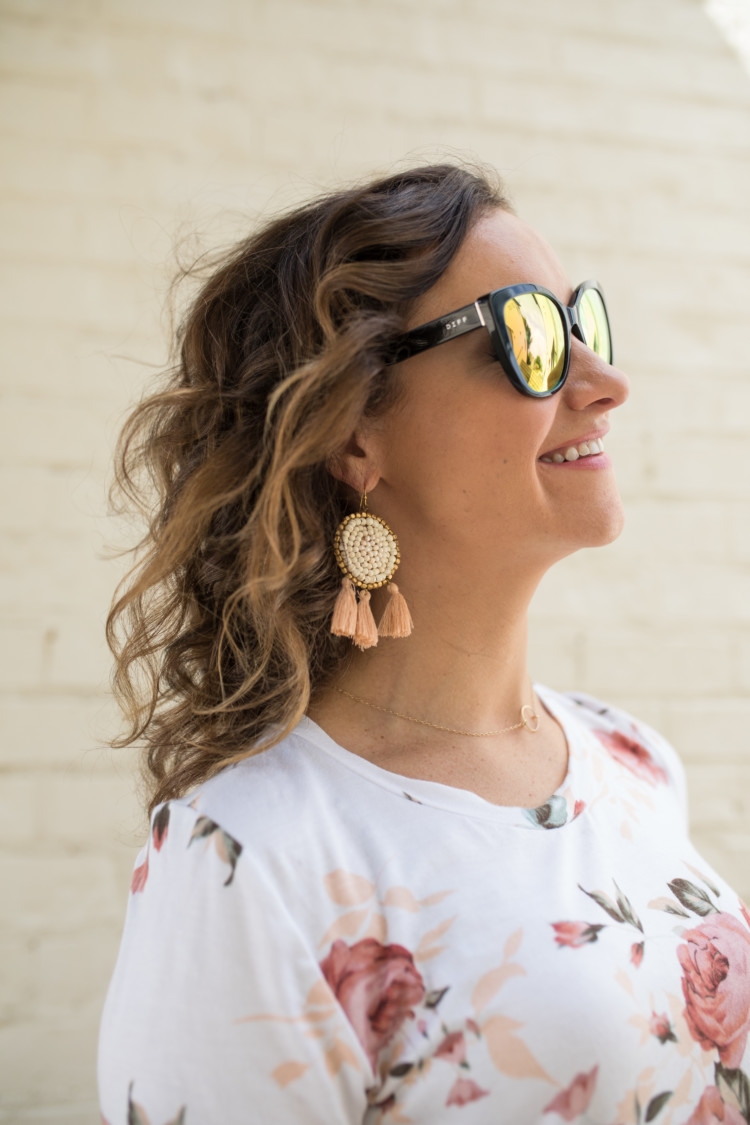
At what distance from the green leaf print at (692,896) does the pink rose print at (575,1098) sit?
25 cm

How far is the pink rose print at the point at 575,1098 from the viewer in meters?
0.69

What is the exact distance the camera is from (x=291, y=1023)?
0.68 metres

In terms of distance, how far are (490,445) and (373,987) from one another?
508mm

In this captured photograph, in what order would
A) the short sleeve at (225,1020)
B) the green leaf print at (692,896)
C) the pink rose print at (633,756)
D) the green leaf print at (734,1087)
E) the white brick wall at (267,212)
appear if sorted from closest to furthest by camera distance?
the short sleeve at (225,1020)
the green leaf print at (734,1087)
the green leaf print at (692,896)
the pink rose print at (633,756)
the white brick wall at (267,212)

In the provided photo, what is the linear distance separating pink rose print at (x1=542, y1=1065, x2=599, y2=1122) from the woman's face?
0.47 m

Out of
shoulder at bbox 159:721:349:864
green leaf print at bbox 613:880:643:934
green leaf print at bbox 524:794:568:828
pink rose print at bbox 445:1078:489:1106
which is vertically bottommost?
pink rose print at bbox 445:1078:489:1106

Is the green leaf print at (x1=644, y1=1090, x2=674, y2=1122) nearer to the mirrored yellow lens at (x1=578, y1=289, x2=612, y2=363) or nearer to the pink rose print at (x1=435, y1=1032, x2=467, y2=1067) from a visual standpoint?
the pink rose print at (x1=435, y1=1032, x2=467, y2=1067)

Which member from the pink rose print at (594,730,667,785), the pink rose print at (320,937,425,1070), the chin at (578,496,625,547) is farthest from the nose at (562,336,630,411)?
the pink rose print at (320,937,425,1070)

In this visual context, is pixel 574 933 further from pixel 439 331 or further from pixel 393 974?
pixel 439 331

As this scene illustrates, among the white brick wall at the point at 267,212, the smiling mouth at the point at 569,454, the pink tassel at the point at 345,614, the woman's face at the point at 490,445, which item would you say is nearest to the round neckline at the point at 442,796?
the pink tassel at the point at 345,614

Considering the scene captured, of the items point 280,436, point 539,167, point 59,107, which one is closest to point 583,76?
point 539,167

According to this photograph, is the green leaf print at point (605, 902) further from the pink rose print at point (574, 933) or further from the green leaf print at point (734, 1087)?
the green leaf print at point (734, 1087)

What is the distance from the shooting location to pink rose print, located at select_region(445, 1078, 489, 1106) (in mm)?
696

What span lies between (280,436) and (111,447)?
65 centimetres
